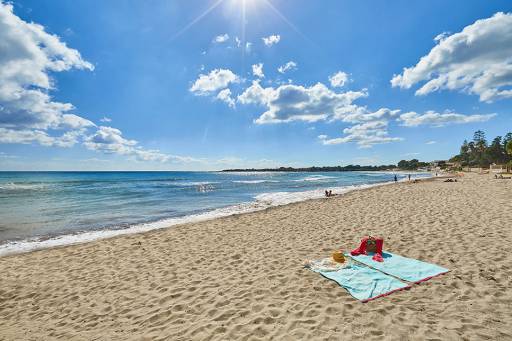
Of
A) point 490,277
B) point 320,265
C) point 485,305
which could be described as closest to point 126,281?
point 320,265

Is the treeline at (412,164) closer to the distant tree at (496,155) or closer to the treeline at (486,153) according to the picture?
the treeline at (486,153)

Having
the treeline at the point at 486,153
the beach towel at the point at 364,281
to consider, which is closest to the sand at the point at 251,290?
the beach towel at the point at 364,281

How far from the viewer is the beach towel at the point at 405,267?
5.23 m

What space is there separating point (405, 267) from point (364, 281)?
51.6 inches

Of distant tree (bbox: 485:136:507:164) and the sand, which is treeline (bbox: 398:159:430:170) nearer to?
distant tree (bbox: 485:136:507:164)

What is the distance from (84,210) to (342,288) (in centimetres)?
1950

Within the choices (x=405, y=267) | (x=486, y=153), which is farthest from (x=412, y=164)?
(x=405, y=267)

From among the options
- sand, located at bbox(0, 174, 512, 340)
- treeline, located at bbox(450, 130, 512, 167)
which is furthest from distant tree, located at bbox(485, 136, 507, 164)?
sand, located at bbox(0, 174, 512, 340)

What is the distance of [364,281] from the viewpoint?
516 centimetres

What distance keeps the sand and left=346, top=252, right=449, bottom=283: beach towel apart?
0.74 ft

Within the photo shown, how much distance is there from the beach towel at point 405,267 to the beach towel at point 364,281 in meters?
0.25

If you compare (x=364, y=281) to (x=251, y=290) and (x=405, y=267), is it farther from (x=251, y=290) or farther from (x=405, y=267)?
(x=251, y=290)

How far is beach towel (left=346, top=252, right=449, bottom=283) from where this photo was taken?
523 cm

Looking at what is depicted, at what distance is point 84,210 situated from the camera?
715 inches
